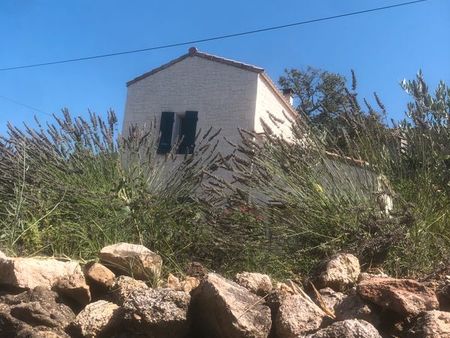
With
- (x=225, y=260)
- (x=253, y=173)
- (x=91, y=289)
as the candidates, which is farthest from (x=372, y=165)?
(x=91, y=289)

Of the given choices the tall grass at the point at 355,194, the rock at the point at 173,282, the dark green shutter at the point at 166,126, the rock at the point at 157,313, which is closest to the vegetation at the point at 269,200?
the tall grass at the point at 355,194

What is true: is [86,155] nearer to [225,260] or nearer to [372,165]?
[225,260]

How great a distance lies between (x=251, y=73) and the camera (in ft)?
43.3

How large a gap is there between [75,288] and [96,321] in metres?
0.39

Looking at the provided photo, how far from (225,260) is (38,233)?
1265mm

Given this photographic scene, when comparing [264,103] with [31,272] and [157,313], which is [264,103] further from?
[157,313]

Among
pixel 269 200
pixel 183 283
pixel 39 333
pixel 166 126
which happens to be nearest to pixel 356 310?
pixel 183 283

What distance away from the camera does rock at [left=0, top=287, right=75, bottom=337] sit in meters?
2.88

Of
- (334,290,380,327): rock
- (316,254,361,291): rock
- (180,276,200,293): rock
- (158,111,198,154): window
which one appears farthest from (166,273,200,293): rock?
(158,111,198,154): window

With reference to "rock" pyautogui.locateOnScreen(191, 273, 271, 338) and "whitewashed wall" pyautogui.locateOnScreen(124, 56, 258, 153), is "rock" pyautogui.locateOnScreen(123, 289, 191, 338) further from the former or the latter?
"whitewashed wall" pyautogui.locateOnScreen(124, 56, 258, 153)

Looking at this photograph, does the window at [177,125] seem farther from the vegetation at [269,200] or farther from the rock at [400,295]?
the rock at [400,295]

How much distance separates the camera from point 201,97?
542 inches

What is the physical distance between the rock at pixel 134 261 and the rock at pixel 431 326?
4.94ft

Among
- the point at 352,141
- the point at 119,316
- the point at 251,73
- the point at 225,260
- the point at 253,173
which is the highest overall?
the point at 251,73
